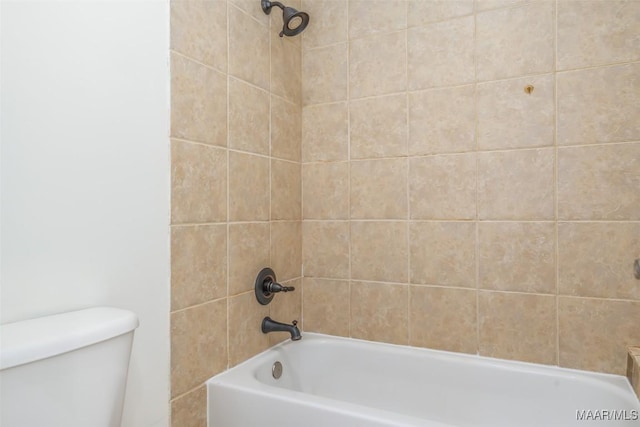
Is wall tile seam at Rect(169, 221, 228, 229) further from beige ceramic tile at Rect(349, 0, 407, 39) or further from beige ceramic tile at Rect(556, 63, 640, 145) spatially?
beige ceramic tile at Rect(556, 63, 640, 145)

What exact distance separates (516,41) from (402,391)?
4.68 ft

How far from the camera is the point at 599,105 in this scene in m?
1.32

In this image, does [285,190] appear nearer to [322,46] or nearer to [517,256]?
[322,46]

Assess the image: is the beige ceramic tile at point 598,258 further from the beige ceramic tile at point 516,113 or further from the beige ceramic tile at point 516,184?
the beige ceramic tile at point 516,113

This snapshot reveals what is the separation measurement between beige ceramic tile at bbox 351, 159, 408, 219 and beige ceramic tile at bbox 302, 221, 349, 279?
12 centimetres

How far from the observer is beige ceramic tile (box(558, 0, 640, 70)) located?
1.28 metres

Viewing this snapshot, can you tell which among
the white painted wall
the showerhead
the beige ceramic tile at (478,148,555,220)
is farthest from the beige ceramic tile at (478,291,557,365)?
the showerhead

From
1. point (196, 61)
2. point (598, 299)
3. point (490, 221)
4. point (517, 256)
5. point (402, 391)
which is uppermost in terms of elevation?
point (196, 61)

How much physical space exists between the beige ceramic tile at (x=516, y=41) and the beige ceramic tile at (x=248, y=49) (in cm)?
85

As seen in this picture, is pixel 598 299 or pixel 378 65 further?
pixel 378 65

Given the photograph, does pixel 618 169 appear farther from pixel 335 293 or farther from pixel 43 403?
pixel 43 403

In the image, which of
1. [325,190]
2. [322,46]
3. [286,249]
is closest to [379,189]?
[325,190]

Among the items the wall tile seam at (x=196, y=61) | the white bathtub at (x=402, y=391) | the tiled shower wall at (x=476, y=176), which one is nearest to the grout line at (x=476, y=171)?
the tiled shower wall at (x=476, y=176)

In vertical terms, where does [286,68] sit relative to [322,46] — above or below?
below
